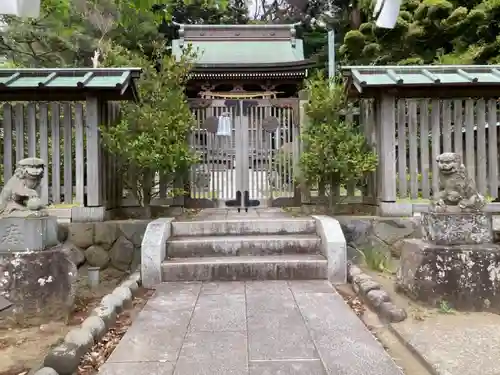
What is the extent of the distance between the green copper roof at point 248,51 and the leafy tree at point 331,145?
40.8 feet

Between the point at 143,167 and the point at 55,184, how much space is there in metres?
1.40

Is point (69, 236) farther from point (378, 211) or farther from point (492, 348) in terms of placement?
point (492, 348)

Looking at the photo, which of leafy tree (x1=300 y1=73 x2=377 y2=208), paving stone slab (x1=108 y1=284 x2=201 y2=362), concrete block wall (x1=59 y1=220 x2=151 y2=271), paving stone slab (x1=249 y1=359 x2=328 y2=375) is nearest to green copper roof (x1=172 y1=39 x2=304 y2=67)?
leafy tree (x1=300 y1=73 x2=377 y2=208)

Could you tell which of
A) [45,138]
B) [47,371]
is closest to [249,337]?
[47,371]

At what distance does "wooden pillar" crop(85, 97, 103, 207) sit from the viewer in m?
6.35

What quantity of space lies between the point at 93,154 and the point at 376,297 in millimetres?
4607

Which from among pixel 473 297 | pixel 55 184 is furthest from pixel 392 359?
pixel 55 184

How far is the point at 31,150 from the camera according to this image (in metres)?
6.50

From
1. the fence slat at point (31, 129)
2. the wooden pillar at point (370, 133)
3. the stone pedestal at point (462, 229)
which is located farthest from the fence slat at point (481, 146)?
the fence slat at point (31, 129)

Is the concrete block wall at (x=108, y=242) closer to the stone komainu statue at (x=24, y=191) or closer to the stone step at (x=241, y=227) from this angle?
the stone step at (x=241, y=227)

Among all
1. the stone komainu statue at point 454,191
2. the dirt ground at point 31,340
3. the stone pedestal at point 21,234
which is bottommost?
the dirt ground at point 31,340

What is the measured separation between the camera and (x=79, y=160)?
647 cm

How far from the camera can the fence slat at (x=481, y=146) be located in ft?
22.0

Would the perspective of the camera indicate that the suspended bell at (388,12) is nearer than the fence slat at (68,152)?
Yes
